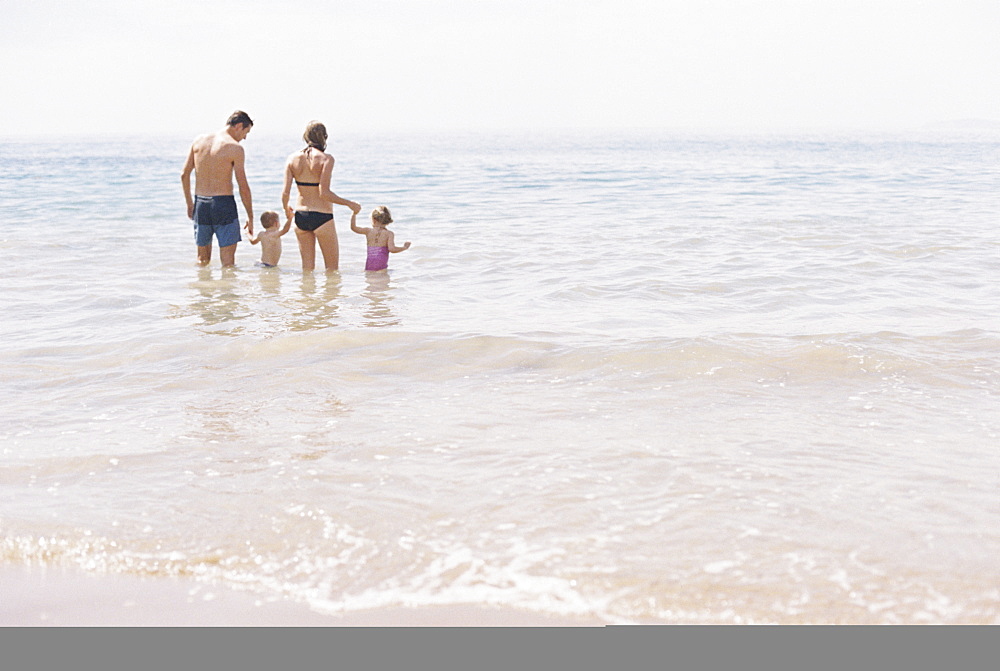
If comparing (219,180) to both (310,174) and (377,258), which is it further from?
(377,258)

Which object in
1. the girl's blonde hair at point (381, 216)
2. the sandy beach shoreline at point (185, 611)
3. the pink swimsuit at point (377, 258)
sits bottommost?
the sandy beach shoreline at point (185, 611)

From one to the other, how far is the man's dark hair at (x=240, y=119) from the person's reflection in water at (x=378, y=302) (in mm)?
1987

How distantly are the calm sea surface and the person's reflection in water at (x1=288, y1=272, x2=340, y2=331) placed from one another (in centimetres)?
5

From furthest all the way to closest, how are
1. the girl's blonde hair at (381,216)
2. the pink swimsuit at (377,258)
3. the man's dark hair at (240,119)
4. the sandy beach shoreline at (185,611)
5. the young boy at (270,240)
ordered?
the young boy at (270,240) < the pink swimsuit at (377,258) < the girl's blonde hair at (381,216) < the man's dark hair at (240,119) < the sandy beach shoreline at (185,611)

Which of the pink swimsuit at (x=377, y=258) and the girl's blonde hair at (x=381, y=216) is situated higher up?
the girl's blonde hair at (x=381, y=216)

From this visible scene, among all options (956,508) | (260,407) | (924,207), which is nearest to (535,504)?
(956,508)

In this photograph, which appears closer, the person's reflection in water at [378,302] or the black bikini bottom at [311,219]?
the person's reflection in water at [378,302]

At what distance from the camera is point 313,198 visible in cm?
926

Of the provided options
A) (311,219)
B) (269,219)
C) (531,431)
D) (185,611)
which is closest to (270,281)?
(311,219)

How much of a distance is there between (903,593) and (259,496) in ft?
8.24

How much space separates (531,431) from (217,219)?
19.7ft

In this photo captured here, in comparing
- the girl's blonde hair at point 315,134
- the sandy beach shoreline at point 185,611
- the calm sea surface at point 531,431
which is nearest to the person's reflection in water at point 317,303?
the calm sea surface at point 531,431

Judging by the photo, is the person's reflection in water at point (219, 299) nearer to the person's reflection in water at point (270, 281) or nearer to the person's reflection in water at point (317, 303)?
the person's reflection in water at point (270, 281)

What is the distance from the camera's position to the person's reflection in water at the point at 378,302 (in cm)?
735
